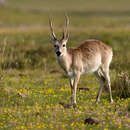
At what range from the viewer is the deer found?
10.5 m

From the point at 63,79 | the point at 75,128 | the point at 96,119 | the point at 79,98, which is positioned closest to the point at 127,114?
the point at 96,119

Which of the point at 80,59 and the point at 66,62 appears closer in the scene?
the point at 66,62

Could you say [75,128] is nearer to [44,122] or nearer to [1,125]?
[44,122]

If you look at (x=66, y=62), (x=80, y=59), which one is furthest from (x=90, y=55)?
(x=66, y=62)

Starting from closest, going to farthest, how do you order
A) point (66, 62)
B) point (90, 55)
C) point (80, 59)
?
point (66, 62) → point (80, 59) → point (90, 55)

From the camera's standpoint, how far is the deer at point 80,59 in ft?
34.4

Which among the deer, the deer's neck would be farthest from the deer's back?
the deer's neck

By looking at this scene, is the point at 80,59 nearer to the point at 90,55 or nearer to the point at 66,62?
the point at 90,55

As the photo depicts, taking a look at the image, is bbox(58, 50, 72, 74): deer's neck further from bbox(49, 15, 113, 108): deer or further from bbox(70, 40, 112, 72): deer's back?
bbox(70, 40, 112, 72): deer's back

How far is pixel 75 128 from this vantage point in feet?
26.1

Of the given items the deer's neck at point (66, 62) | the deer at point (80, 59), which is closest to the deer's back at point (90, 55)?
the deer at point (80, 59)

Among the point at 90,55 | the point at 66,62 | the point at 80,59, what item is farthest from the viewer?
the point at 90,55

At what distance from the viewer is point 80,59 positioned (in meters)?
10.9

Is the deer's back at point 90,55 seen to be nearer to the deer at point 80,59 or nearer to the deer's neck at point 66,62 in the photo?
the deer at point 80,59
